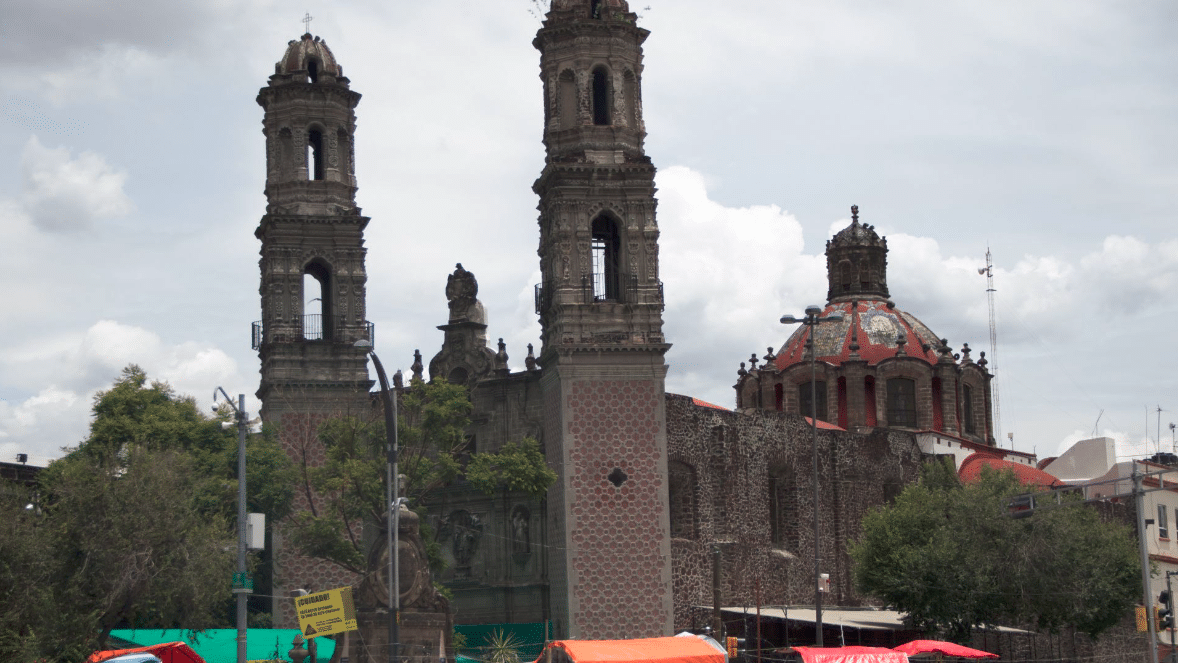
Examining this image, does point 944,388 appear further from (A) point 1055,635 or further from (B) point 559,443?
(B) point 559,443

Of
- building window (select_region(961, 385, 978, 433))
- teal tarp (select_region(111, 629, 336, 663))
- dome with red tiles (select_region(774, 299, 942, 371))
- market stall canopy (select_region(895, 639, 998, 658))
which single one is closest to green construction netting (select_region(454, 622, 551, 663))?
teal tarp (select_region(111, 629, 336, 663))

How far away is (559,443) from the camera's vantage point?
179ft

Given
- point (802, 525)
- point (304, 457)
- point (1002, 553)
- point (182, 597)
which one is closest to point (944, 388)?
point (802, 525)

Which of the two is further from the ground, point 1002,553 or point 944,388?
point 944,388

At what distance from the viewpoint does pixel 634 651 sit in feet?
126

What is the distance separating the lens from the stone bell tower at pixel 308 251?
59.2 metres

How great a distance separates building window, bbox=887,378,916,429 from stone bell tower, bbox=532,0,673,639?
92.8 ft

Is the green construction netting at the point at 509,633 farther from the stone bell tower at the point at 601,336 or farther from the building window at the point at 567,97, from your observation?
the building window at the point at 567,97

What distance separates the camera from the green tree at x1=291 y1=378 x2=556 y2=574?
2040 inches

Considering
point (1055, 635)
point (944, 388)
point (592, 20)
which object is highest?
point (592, 20)

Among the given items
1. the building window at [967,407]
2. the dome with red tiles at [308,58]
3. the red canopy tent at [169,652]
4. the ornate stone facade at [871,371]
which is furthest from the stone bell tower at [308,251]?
the building window at [967,407]

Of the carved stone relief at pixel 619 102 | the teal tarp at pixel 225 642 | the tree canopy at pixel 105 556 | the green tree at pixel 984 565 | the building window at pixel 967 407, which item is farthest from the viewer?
the building window at pixel 967 407

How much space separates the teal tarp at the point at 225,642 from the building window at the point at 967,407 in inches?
1638

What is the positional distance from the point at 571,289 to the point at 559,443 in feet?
16.2
